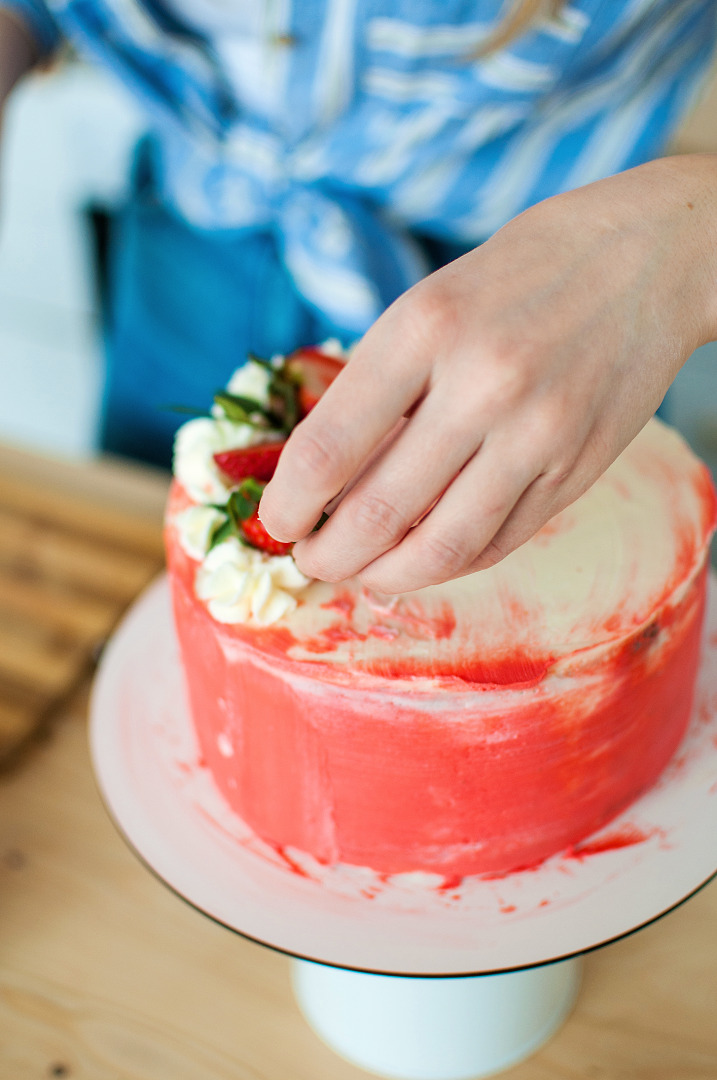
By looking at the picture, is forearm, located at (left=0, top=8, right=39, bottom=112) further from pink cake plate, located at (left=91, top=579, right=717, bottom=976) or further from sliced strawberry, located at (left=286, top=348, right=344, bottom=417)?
pink cake plate, located at (left=91, top=579, right=717, bottom=976)

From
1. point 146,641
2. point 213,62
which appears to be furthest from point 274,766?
point 213,62

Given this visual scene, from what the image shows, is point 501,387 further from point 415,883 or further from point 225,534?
point 415,883

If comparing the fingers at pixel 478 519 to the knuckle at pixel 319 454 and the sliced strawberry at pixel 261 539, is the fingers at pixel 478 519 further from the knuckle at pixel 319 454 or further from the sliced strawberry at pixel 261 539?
the sliced strawberry at pixel 261 539

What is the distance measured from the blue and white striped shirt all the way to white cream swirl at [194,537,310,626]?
17.5 inches

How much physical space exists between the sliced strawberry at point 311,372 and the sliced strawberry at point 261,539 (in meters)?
0.15

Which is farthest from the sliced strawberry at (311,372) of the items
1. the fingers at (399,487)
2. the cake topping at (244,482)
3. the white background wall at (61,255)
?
the white background wall at (61,255)

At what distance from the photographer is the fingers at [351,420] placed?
1.47 ft

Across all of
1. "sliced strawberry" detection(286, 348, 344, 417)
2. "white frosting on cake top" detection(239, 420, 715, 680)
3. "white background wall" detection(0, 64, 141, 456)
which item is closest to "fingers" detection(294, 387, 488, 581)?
"white frosting on cake top" detection(239, 420, 715, 680)

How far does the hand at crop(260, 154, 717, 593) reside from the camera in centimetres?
45

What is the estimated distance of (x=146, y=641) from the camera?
0.91 m

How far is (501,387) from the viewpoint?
1.45 ft

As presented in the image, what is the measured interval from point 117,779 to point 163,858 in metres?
0.09

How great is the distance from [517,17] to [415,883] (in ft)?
2.58

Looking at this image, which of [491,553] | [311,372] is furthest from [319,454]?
[311,372]
